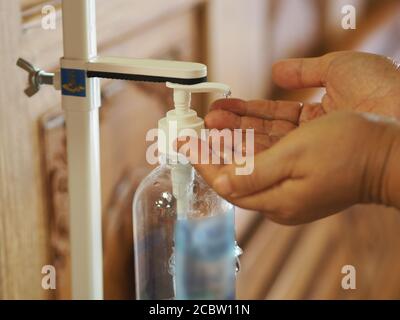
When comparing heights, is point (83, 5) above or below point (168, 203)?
above

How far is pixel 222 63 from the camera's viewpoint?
1011 mm

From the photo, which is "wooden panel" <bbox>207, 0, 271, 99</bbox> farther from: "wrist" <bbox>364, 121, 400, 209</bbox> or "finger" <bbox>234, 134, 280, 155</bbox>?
"wrist" <bbox>364, 121, 400, 209</bbox>

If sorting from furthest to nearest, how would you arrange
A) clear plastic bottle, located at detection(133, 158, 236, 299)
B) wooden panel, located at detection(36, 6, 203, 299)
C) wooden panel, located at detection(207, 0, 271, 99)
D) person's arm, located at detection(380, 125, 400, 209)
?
1. wooden panel, located at detection(207, 0, 271, 99)
2. wooden panel, located at detection(36, 6, 203, 299)
3. clear plastic bottle, located at detection(133, 158, 236, 299)
4. person's arm, located at detection(380, 125, 400, 209)

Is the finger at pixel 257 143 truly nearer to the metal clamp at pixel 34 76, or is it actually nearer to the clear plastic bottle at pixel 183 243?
the clear plastic bottle at pixel 183 243

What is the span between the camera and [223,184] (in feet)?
1.83

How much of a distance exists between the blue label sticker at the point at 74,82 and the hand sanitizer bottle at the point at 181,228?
7 centimetres

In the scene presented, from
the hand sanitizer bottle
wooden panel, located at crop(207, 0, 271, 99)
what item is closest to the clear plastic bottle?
the hand sanitizer bottle

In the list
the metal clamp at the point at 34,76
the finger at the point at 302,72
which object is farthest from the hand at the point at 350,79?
the metal clamp at the point at 34,76

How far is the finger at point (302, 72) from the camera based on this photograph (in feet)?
2.37

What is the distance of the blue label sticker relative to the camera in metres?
0.59

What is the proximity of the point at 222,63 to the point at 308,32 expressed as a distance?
199 millimetres

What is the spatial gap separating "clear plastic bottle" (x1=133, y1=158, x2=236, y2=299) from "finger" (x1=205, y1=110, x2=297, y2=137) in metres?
0.05

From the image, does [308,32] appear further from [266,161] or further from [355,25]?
[266,161]
